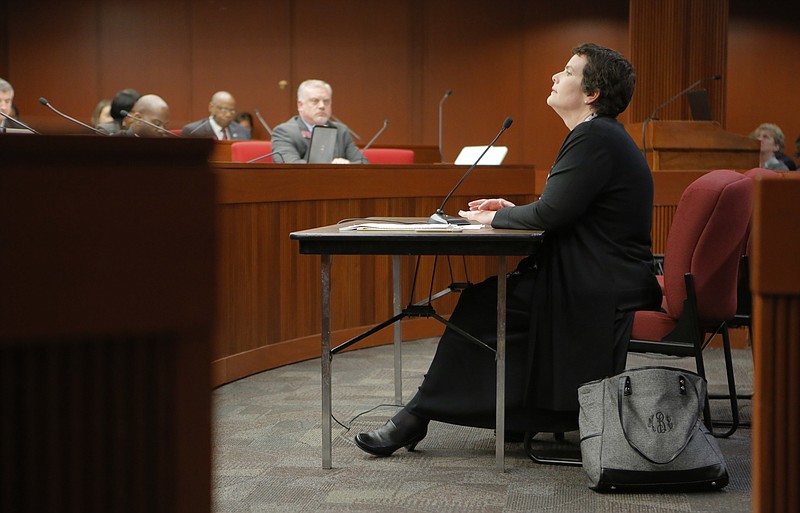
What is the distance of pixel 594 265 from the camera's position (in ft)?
9.40

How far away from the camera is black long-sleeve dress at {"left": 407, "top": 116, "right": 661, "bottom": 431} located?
9.31 ft

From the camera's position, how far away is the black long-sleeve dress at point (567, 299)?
2838mm

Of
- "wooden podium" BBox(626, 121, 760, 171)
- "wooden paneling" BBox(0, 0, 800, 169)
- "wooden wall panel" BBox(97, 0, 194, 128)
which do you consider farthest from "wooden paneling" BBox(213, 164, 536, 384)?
"wooden wall panel" BBox(97, 0, 194, 128)

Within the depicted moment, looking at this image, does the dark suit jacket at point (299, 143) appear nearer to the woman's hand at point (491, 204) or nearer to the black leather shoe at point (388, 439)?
the woman's hand at point (491, 204)

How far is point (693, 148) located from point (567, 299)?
296 cm

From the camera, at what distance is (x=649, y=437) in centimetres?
258

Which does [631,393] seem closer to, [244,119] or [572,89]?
[572,89]

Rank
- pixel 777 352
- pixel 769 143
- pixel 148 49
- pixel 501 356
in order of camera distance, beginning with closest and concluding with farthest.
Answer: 1. pixel 777 352
2. pixel 501 356
3. pixel 769 143
4. pixel 148 49

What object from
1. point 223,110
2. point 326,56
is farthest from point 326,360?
point 326,56

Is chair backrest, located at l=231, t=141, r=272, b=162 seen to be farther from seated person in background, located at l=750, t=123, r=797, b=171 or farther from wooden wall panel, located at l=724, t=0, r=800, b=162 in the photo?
wooden wall panel, located at l=724, t=0, r=800, b=162

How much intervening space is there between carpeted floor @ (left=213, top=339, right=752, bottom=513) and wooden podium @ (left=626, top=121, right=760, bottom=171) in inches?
73.4

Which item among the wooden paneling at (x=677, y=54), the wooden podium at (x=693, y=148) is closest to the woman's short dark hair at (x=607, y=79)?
the wooden podium at (x=693, y=148)

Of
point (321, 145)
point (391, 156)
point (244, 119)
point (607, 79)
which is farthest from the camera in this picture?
point (244, 119)

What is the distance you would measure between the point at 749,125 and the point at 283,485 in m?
9.59
